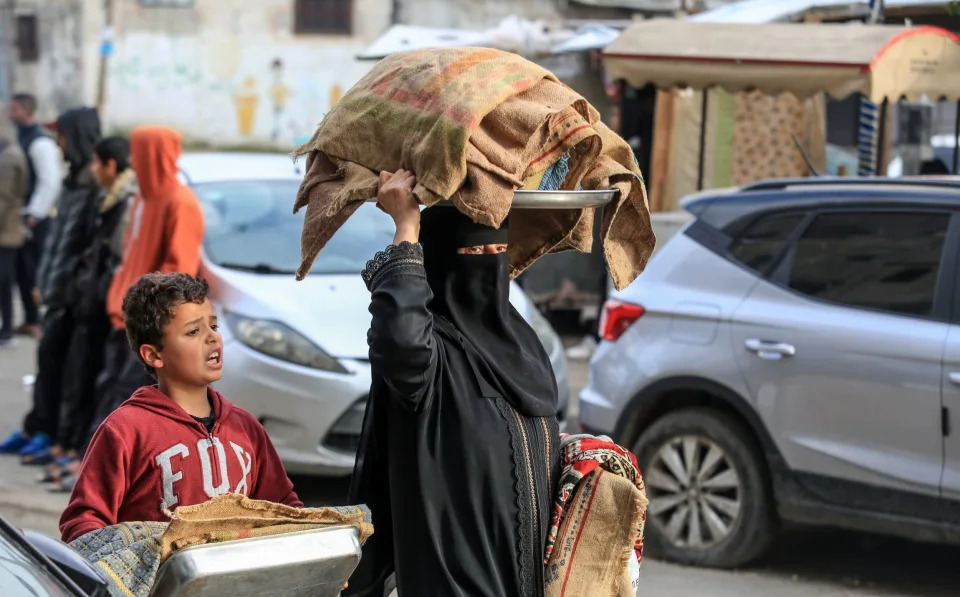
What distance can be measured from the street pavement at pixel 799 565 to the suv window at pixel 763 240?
4.50 ft

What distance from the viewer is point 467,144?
7.72 feet

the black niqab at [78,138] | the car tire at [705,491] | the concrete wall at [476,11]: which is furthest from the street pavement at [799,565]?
the concrete wall at [476,11]

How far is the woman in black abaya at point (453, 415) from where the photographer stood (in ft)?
7.89

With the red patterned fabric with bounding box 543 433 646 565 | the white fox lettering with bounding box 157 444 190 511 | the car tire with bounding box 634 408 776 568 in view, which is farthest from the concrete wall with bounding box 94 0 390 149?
the red patterned fabric with bounding box 543 433 646 565

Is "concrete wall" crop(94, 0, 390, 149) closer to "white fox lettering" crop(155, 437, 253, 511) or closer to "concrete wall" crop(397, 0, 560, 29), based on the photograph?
"concrete wall" crop(397, 0, 560, 29)

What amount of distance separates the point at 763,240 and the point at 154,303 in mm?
Answer: 3593

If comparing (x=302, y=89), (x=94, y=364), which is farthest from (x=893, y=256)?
(x=302, y=89)

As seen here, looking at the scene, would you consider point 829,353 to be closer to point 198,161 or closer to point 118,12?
point 198,161

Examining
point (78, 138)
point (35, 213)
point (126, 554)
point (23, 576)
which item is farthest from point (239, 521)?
point (35, 213)

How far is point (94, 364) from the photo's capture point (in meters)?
7.32

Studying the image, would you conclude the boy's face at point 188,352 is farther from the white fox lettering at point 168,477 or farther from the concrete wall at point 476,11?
the concrete wall at point 476,11

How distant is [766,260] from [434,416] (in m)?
3.65

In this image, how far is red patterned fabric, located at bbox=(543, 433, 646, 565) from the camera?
2596 mm

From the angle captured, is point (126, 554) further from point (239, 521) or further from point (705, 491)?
point (705, 491)
